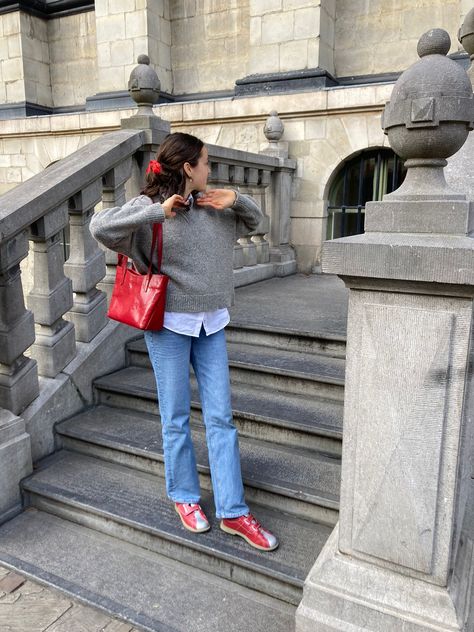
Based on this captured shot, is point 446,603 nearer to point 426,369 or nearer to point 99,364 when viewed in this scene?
point 426,369

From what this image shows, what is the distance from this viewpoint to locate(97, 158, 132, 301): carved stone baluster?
13.2 feet

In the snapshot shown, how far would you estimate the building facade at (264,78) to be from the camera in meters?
6.94

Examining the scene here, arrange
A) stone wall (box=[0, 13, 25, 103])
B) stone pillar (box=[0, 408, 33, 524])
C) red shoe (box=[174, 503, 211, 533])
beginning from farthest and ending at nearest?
stone wall (box=[0, 13, 25, 103])
stone pillar (box=[0, 408, 33, 524])
red shoe (box=[174, 503, 211, 533])

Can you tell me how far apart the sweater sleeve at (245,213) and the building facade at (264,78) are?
4.47 meters

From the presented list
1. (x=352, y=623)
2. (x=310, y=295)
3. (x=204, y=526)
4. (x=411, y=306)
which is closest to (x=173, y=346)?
(x=204, y=526)

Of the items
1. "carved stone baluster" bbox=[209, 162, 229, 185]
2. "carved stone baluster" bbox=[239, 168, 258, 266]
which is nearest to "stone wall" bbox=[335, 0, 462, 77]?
"carved stone baluster" bbox=[239, 168, 258, 266]

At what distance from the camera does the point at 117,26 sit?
877cm

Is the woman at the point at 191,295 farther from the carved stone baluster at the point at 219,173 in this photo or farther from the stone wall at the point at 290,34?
the stone wall at the point at 290,34

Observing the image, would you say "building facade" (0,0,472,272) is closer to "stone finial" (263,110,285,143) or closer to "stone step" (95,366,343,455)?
"stone finial" (263,110,285,143)

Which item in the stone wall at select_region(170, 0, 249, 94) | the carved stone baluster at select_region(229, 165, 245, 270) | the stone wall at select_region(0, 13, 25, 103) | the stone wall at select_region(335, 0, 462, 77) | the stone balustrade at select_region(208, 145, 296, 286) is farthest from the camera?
the stone wall at select_region(0, 13, 25, 103)

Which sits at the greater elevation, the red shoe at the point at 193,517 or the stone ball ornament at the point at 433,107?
the stone ball ornament at the point at 433,107

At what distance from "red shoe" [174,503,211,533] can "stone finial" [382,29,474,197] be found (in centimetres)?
185

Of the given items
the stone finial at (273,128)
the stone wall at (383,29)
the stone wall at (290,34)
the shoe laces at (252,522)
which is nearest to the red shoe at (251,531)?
the shoe laces at (252,522)

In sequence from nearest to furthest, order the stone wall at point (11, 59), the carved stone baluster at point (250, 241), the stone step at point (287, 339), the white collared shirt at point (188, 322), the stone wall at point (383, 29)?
the white collared shirt at point (188, 322) < the stone step at point (287, 339) < the carved stone baluster at point (250, 241) < the stone wall at point (383, 29) < the stone wall at point (11, 59)
